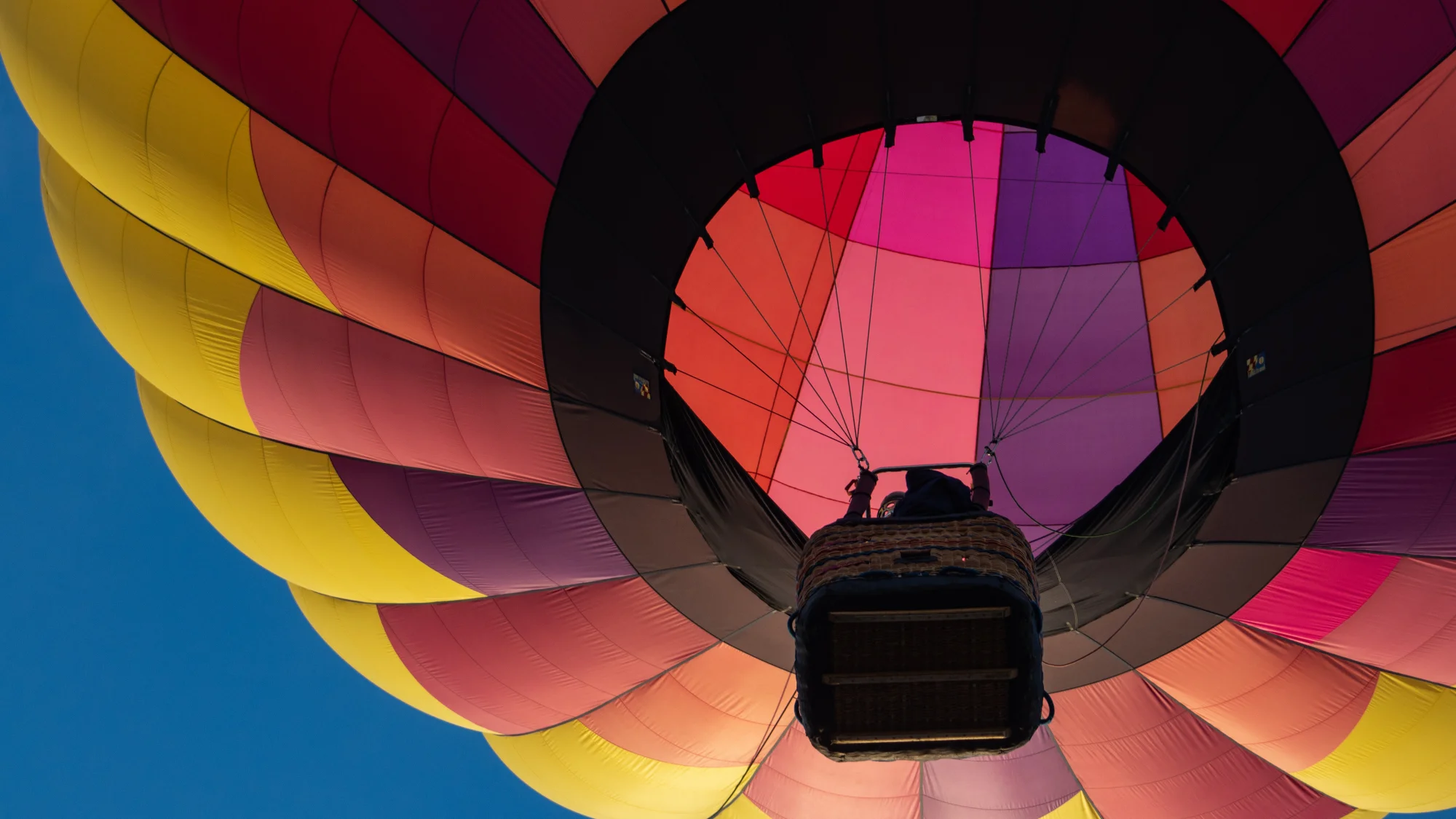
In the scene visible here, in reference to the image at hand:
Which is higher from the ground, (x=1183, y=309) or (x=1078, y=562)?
(x=1183, y=309)

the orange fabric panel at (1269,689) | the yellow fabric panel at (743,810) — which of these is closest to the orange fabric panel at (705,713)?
the yellow fabric panel at (743,810)

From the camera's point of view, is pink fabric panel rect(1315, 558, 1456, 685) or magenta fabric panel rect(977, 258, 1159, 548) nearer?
pink fabric panel rect(1315, 558, 1456, 685)

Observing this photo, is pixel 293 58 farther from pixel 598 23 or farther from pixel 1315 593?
pixel 1315 593

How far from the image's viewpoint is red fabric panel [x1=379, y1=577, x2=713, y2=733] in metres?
3.97

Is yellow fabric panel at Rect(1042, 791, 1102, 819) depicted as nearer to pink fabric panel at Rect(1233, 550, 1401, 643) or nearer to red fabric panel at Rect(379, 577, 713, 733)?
pink fabric panel at Rect(1233, 550, 1401, 643)

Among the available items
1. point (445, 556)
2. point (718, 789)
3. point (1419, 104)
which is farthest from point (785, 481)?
point (1419, 104)

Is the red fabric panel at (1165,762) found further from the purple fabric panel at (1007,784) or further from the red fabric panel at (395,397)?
the red fabric panel at (395,397)

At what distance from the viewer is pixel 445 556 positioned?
3809 mm

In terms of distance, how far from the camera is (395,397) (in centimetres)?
345

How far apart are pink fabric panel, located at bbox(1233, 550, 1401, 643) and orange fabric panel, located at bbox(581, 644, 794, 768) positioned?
179cm

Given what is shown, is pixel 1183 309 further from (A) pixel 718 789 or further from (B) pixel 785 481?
(A) pixel 718 789

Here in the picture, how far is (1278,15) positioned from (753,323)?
2.72 m

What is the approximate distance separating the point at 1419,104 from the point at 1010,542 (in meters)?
1.52

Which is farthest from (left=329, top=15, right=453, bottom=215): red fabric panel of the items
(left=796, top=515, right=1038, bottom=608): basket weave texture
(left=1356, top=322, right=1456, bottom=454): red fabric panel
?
(left=1356, top=322, right=1456, bottom=454): red fabric panel
